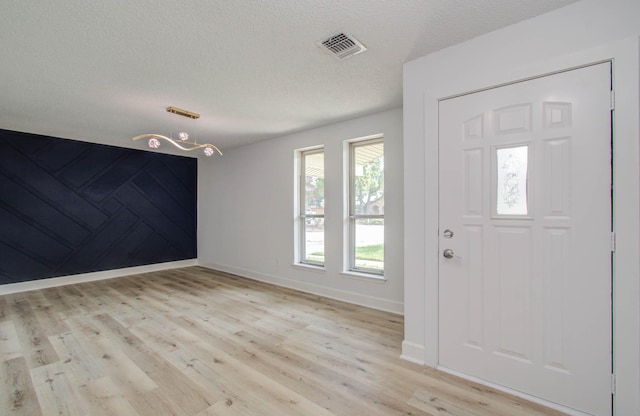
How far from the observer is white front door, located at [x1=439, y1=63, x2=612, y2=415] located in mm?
1723

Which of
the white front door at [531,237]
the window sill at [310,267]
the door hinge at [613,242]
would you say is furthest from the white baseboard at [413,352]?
the window sill at [310,267]

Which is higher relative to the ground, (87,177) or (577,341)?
(87,177)

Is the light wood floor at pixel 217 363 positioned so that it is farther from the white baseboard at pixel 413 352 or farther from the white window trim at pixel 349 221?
the white window trim at pixel 349 221

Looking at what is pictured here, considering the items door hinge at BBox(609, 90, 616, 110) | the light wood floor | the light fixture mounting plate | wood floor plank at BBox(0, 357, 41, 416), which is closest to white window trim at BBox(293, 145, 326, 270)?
the light wood floor

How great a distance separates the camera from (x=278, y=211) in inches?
193

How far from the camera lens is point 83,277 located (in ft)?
16.7

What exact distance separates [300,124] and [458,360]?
347 centimetres

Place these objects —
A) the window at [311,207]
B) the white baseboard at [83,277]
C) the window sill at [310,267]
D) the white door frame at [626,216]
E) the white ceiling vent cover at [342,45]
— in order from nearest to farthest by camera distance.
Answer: the white door frame at [626,216]
the white ceiling vent cover at [342,45]
the window sill at [310,267]
the white baseboard at [83,277]
the window at [311,207]

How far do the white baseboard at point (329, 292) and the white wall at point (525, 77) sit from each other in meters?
1.15

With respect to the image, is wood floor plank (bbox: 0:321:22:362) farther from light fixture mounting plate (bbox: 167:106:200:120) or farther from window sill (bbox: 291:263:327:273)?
window sill (bbox: 291:263:327:273)

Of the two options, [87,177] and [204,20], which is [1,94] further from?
[204,20]

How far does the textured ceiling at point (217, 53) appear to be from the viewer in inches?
71.4

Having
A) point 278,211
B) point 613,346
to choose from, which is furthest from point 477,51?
point 278,211

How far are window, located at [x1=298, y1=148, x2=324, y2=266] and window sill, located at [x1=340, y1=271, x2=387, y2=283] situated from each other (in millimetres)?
666
